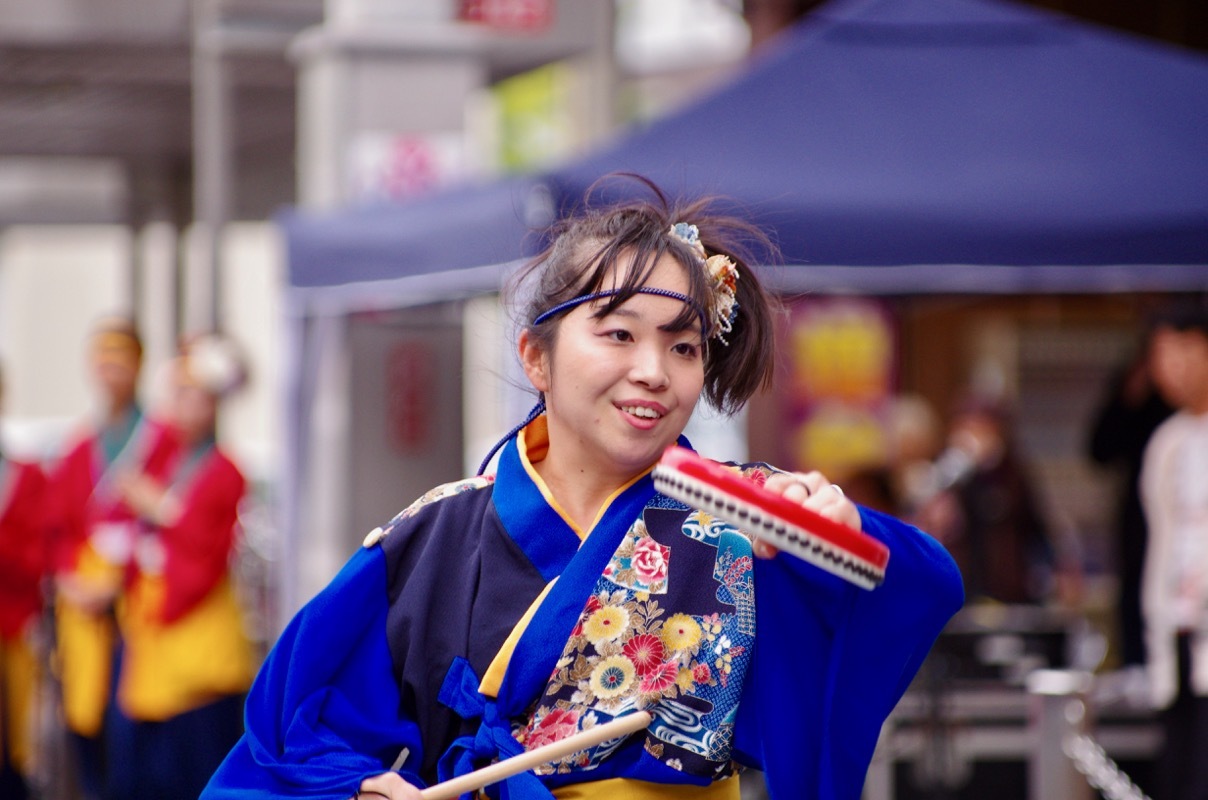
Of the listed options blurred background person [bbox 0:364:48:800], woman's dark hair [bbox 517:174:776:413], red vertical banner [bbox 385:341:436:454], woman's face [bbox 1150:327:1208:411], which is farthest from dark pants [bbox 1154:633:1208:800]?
blurred background person [bbox 0:364:48:800]

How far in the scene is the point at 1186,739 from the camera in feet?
14.9

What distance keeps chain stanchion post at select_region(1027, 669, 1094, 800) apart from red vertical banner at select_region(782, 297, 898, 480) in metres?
3.36

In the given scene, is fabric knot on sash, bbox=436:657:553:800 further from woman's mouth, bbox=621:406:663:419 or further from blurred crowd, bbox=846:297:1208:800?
blurred crowd, bbox=846:297:1208:800

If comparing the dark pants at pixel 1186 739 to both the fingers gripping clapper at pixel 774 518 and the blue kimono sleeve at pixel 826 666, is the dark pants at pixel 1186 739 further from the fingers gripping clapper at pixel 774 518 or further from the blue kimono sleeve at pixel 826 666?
the fingers gripping clapper at pixel 774 518

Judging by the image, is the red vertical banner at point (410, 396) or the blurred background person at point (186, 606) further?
the red vertical banner at point (410, 396)

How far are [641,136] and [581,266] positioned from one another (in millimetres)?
3051

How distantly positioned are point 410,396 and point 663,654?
5.54 meters

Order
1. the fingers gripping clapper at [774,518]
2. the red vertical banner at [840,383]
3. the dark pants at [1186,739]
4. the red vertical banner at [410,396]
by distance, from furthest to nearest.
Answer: the red vertical banner at [840,383], the red vertical banner at [410,396], the dark pants at [1186,739], the fingers gripping clapper at [774,518]

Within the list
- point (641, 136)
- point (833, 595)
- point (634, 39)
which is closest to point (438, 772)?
point (833, 595)

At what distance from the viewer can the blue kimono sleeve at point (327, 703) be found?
6.68 ft

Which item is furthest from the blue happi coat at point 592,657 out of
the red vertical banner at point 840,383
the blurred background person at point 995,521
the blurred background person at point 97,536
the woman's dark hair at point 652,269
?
the red vertical banner at point 840,383

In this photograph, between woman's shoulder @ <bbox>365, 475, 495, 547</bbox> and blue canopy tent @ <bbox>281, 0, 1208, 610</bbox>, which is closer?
woman's shoulder @ <bbox>365, 475, 495, 547</bbox>

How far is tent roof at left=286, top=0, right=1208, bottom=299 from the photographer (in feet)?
15.3

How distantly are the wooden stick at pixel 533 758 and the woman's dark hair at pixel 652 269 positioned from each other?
1.59 ft
